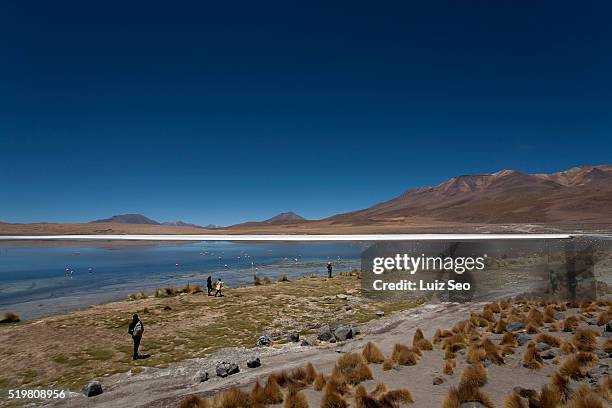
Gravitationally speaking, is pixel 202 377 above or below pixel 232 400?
below

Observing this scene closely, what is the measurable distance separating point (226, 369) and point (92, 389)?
3.20m

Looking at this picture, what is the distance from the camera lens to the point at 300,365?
34.7 ft

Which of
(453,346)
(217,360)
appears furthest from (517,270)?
(217,360)

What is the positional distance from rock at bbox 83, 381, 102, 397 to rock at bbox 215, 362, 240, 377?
283 centimetres

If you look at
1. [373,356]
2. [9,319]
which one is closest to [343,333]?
[373,356]

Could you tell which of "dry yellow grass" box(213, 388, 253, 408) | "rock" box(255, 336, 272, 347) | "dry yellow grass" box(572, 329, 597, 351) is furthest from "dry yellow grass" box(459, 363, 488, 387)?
"rock" box(255, 336, 272, 347)

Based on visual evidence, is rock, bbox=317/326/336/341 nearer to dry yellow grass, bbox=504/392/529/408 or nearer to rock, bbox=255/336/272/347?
rock, bbox=255/336/272/347

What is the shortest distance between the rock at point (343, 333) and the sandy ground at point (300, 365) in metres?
0.31

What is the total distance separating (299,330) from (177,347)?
4.69m

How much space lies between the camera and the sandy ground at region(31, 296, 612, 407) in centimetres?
819

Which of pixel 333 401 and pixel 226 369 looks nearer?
pixel 333 401

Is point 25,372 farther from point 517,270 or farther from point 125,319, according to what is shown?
point 517,270

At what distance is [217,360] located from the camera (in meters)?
11.8

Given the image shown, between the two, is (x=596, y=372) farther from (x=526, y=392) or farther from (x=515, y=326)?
(x=515, y=326)
